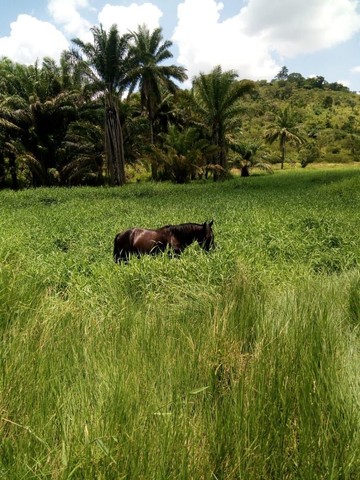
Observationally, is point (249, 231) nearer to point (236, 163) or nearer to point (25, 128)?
point (25, 128)

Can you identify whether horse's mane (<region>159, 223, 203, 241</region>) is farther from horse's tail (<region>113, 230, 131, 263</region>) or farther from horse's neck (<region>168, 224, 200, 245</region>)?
horse's tail (<region>113, 230, 131, 263</region>)

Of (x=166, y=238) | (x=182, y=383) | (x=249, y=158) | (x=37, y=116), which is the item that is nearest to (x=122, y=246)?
(x=166, y=238)

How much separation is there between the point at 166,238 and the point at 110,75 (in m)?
24.6

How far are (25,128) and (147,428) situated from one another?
35237mm

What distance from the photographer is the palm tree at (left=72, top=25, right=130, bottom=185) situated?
27547 mm

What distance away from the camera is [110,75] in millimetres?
28234

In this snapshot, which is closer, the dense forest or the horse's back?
the horse's back

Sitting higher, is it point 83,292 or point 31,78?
point 31,78

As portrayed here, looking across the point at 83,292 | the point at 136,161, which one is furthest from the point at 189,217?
the point at 136,161

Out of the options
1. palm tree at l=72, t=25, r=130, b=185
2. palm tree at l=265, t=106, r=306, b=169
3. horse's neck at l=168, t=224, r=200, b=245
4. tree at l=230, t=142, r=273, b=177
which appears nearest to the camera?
horse's neck at l=168, t=224, r=200, b=245

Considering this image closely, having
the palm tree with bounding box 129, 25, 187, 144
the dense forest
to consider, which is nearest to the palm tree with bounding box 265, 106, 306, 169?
the dense forest

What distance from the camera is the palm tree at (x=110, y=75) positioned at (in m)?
27.5

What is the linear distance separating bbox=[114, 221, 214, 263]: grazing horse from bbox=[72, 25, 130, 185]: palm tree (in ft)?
76.0

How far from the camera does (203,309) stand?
12.7 feet
